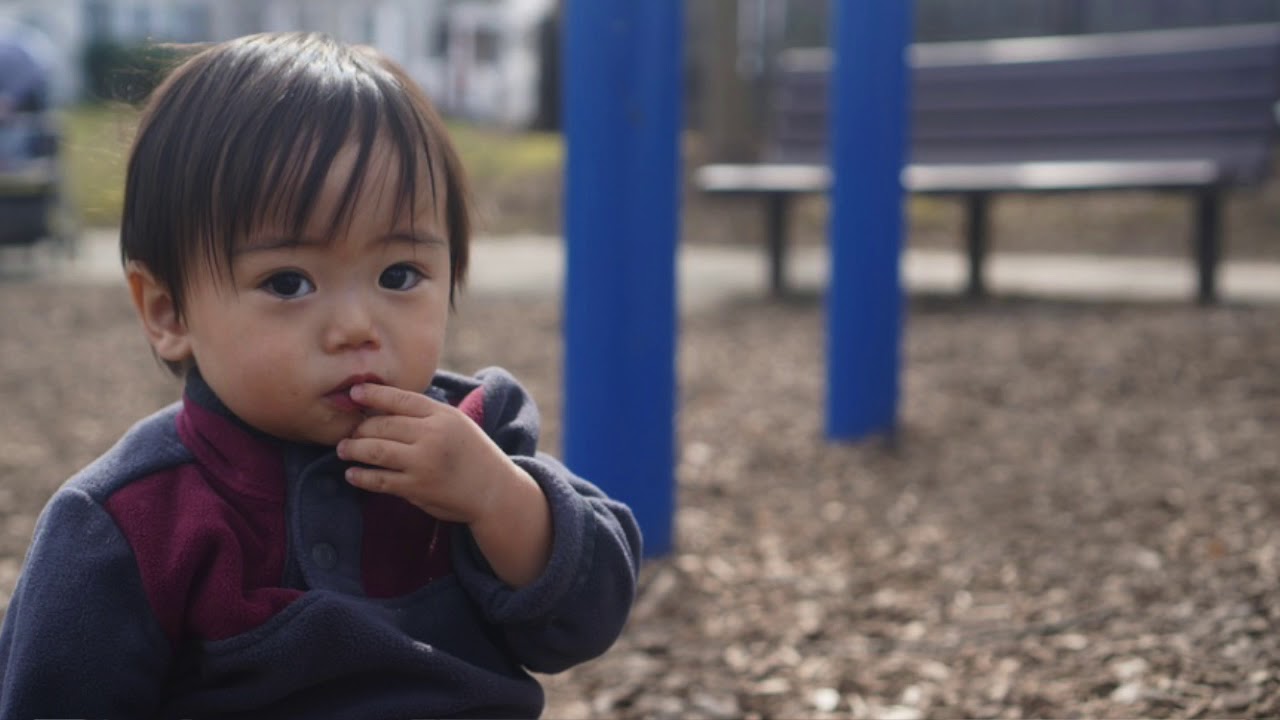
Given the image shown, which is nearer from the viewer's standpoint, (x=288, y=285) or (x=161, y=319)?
(x=288, y=285)

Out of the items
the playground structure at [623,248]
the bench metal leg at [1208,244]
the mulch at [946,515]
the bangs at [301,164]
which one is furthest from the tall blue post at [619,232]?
the bench metal leg at [1208,244]

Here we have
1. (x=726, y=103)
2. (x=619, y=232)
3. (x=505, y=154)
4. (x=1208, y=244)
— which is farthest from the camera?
(x=505, y=154)

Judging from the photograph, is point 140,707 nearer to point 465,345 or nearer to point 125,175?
point 125,175

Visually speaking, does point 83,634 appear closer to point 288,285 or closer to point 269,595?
point 269,595

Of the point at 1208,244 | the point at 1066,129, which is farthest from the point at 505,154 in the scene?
the point at 1208,244

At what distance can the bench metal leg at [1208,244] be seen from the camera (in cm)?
702

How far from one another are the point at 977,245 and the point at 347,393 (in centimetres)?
652

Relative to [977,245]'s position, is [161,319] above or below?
above

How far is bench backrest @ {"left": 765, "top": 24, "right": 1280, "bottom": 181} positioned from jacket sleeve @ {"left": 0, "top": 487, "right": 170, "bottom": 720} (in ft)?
21.4

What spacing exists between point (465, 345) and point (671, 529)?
310 cm

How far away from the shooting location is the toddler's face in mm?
1589

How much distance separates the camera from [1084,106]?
27.1 feet

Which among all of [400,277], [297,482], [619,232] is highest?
[400,277]

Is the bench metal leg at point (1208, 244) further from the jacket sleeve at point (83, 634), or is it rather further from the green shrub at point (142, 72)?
the jacket sleeve at point (83, 634)
